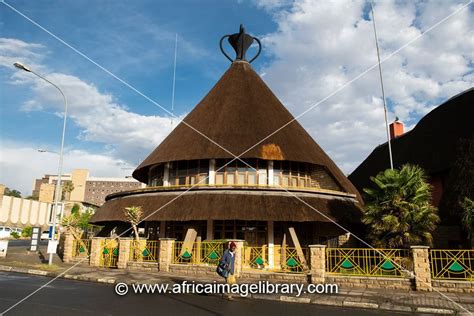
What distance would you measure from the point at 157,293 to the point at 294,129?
1582 cm

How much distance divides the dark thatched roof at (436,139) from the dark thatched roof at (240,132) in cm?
711

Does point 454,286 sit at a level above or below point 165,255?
below

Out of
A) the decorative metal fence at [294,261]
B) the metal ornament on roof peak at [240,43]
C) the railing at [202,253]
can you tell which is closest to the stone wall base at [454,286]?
the decorative metal fence at [294,261]

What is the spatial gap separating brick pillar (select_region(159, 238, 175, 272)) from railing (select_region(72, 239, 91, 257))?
6645 millimetres

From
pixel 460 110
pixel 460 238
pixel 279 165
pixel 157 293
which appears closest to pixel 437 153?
pixel 460 110

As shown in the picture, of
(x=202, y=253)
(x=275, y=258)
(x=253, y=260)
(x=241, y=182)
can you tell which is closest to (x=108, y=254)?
(x=202, y=253)

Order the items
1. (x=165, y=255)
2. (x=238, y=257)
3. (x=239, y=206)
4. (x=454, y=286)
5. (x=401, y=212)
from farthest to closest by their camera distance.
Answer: (x=239, y=206)
(x=165, y=255)
(x=238, y=257)
(x=401, y=212)
(x=454, y=286)

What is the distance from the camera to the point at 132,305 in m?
10.1

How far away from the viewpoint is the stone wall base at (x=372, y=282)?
44.9 feet

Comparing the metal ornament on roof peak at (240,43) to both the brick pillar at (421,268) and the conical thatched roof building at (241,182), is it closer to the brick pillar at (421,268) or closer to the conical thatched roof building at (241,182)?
the conical thatched roof building at (241,182)

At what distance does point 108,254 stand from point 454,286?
53.3 feet

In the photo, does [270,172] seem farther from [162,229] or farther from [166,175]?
[162,229]

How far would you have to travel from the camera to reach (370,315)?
9742mm

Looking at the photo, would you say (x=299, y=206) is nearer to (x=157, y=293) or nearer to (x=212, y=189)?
(x=212, y=189)
